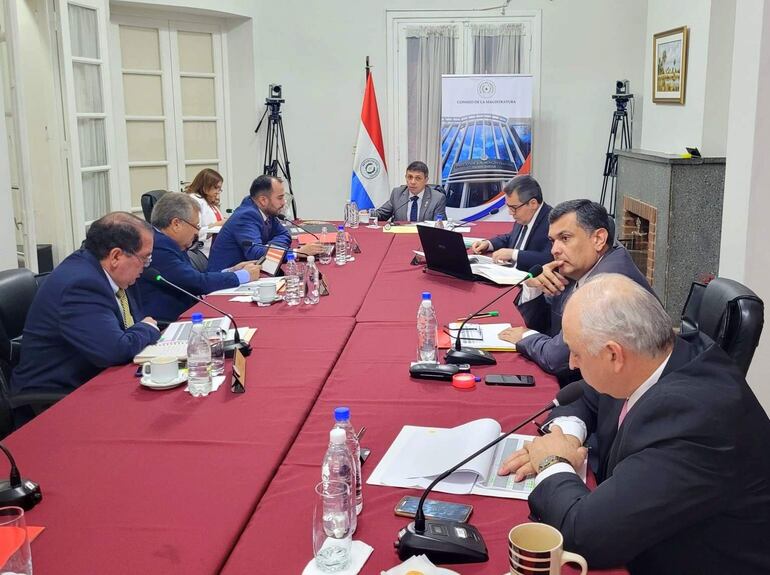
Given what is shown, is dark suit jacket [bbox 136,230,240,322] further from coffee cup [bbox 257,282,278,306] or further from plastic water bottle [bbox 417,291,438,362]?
plastic water bottle [bbox 417,291,438,362]

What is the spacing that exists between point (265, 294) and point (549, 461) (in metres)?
1.93

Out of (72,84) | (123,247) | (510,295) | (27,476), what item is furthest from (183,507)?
(72,84)

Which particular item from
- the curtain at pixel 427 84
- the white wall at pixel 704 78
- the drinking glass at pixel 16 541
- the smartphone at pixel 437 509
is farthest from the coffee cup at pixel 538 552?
the curtain at pixel 427 84

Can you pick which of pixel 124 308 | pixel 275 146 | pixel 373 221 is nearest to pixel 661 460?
pixel 124 308

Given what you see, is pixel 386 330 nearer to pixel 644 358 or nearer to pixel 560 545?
pixel 644 358

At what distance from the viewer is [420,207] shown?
6020 millimetres

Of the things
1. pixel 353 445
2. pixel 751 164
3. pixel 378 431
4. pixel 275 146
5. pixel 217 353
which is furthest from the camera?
pixel 275 146

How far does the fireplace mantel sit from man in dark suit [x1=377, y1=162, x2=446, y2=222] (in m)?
1.58

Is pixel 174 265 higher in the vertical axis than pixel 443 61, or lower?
lower

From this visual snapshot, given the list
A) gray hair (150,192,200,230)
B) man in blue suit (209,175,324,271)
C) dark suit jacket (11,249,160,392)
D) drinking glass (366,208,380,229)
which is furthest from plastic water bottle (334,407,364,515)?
drinking glass (366,208,380,229)

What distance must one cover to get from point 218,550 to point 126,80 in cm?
594

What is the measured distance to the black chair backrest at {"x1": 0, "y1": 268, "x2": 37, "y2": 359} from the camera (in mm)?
2893

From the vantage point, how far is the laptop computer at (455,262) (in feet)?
12.0

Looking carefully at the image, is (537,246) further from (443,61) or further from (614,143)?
(443,61)
